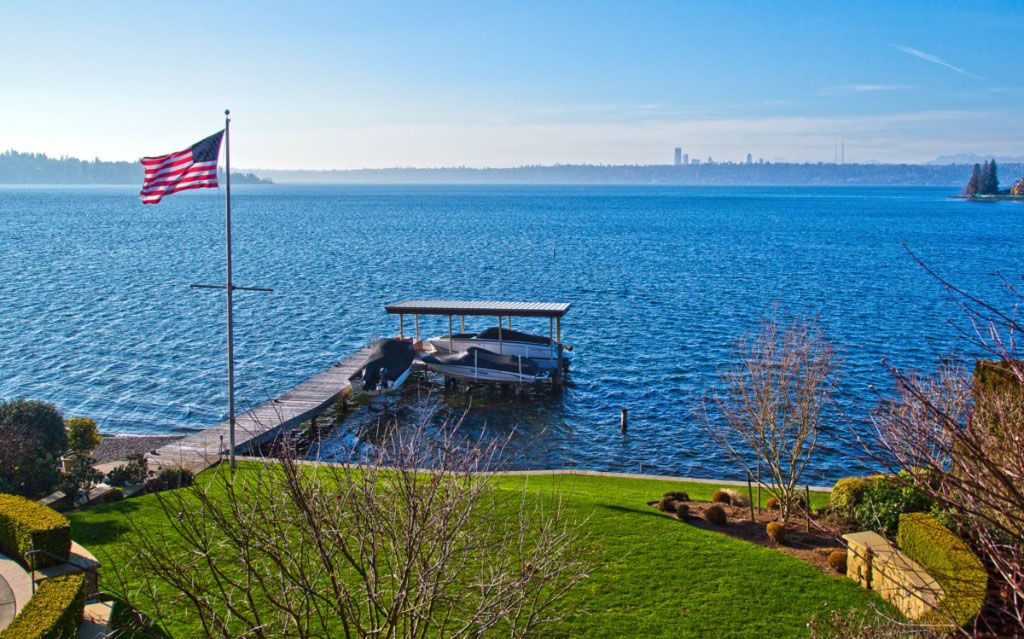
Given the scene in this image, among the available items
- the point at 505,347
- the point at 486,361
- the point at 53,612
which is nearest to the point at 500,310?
the point at 505,347

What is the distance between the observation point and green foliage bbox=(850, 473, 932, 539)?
52.2ft

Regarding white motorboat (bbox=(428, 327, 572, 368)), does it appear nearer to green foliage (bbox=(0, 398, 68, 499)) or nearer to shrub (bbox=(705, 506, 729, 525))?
green foliage (bbox=(0, 398, 68, 499))

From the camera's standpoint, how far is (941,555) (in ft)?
42.0

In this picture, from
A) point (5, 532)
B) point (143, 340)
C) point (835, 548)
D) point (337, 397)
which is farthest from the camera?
point (143, 340)

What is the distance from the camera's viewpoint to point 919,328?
5144 centimetres

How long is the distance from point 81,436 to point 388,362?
17.1 metres

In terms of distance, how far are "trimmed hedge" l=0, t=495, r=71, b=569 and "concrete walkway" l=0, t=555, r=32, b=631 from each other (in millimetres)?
175

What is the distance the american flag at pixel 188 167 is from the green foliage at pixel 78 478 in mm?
7248

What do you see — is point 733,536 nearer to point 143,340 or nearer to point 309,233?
point 143,340

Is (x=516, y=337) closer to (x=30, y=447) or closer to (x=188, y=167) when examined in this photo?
(x=188, y=167)

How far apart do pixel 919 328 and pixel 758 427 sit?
125 ft

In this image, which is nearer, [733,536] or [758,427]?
[733,536]

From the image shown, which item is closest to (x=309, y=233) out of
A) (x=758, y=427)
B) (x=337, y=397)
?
(x=337, y=397)

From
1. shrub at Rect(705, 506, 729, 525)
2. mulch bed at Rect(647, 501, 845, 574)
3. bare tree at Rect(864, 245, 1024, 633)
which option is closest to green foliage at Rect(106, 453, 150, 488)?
mulch bed at Rect(647, 501, 845, 574)
